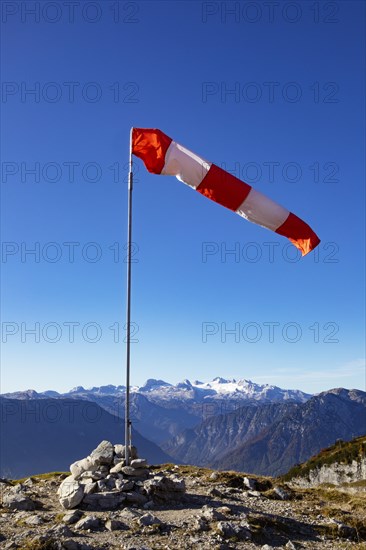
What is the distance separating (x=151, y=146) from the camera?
23.1m

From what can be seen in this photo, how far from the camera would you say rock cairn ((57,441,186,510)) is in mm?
20016

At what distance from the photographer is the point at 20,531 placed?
17328mm

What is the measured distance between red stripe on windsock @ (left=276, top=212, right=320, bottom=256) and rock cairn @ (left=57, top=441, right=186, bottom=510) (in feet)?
43.3

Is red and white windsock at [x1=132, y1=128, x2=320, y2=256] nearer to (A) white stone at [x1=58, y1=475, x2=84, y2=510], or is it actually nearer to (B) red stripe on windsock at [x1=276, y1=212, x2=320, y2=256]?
(B) red stripe on windsock at [x1=276, y1=212, x2=320, y2=256]

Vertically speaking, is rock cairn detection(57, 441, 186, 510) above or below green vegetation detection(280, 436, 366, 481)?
above

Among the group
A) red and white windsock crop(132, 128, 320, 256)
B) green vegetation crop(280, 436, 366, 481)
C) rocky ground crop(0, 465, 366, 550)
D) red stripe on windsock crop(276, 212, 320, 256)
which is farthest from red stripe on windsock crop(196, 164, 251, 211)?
green vegetation crop(280, 436, 366, 481)

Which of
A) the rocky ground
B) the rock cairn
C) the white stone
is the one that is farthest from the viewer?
the rock cairn

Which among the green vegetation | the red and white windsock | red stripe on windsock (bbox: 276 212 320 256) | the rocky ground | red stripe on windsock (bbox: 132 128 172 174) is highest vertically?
red stripe on windsock (bbox: 132 128 172 174)

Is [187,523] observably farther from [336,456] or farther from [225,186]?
[336,456]

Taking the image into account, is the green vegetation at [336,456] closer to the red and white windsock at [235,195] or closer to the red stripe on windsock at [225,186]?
the red and white windsock at [235,195]

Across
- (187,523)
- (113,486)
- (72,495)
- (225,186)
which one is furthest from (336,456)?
(225,186)

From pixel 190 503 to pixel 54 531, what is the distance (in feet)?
24.4

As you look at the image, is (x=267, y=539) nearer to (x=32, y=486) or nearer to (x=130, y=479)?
(x=130, y=479)

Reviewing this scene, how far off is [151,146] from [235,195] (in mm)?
4977
